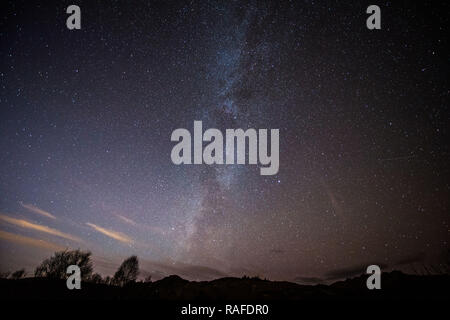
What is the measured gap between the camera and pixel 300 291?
3519cm

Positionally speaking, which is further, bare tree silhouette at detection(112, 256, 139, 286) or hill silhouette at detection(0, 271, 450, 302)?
bare tree silhouette at detection(112, 256, 139, 286)

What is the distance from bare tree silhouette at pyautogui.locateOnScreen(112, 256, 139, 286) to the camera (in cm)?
4881

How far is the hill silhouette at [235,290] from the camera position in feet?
107

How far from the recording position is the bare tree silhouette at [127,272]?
48.8 metres

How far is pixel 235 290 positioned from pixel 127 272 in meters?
23.2

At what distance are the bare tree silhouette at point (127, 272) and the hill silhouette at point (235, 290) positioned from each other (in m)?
1.34

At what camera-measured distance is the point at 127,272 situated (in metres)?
50.1

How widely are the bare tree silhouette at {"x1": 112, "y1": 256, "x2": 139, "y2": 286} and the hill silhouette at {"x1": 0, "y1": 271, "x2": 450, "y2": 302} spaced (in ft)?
4.40

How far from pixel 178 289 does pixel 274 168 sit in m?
37.9

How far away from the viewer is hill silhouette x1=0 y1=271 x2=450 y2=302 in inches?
1280

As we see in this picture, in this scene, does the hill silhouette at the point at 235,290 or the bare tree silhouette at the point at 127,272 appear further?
the bare tree silhouette at the point at 127,272

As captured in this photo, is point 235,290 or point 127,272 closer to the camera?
point 235,290
